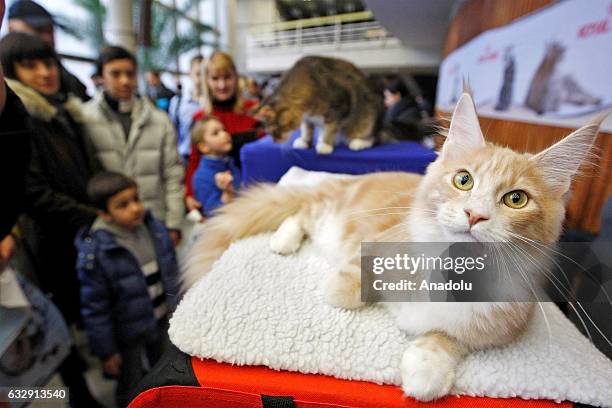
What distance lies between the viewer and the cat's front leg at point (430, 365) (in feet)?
1.20

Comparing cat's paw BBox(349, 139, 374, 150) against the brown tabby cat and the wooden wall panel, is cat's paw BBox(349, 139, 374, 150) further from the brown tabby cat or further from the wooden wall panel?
the wooden wall panel

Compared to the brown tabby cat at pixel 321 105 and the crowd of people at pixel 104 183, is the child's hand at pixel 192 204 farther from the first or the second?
the brown tabby cat at pixel 321 105

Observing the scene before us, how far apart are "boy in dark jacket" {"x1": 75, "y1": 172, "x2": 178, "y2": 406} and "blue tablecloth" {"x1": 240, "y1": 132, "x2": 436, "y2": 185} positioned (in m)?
0.37

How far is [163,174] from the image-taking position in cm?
119

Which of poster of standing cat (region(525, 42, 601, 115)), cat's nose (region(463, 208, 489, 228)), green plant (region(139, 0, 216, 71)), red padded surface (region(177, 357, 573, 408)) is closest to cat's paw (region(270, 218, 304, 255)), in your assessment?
red padded surface (region(177, 357, 573, 408))

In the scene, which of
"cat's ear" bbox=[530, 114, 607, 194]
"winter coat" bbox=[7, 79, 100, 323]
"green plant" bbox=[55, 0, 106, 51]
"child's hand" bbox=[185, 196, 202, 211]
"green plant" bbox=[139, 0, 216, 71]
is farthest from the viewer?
"child's hand" bbox=[185, 196, 202, 211]

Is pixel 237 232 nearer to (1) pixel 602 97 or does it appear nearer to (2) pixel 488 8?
(1) pixel 602 97

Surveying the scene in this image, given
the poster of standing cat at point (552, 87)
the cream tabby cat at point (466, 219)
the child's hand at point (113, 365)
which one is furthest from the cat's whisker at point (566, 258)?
the child's hand at point (113, 365)

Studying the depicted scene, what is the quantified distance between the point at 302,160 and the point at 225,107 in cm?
50

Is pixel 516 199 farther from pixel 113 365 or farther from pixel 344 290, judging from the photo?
pixel 113 365

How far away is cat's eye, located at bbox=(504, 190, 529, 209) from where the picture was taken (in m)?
0.36

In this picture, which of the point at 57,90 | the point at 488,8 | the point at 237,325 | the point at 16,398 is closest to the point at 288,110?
the point at 57,90

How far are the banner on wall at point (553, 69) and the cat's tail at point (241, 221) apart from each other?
41 centimetres

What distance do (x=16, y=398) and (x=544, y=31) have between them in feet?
5.76
